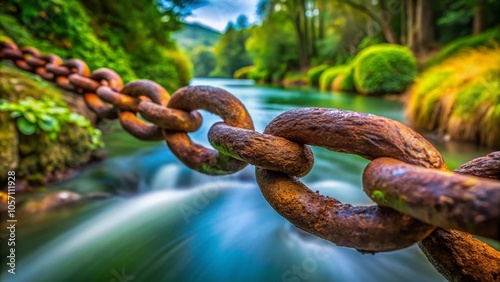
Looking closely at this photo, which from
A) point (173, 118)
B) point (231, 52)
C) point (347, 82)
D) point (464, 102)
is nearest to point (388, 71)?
point (347, 82)

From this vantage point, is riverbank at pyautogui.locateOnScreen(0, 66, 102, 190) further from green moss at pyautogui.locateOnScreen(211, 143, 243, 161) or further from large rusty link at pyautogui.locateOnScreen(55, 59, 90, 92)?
green moss at pyautogui.locateOnScreen(211, 143, 243, 161)

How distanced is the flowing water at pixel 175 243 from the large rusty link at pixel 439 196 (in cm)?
145

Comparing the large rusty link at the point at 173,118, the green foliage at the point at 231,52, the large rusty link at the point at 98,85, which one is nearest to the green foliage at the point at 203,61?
the green foliage at the point at 231,52

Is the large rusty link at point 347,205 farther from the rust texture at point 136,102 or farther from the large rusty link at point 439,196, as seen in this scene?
the rust texture at point 136,102

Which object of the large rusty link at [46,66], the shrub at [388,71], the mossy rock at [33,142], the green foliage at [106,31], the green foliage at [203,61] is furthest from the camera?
the green foliage at [203,61]

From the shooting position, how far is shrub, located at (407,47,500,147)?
335 cm

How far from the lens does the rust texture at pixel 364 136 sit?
0.37m

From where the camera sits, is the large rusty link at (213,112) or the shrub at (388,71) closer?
the large rusty link at (213,112)

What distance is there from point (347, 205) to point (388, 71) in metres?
11.2

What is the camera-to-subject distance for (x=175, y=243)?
1837mm

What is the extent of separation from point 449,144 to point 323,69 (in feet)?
58.5

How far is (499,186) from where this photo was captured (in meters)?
0.26

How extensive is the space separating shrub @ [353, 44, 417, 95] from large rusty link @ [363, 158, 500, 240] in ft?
36.8

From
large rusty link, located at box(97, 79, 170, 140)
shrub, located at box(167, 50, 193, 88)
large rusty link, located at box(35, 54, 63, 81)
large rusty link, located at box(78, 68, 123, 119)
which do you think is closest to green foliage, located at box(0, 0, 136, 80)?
large rusty link, located at box(35, 54, 63, 81)
